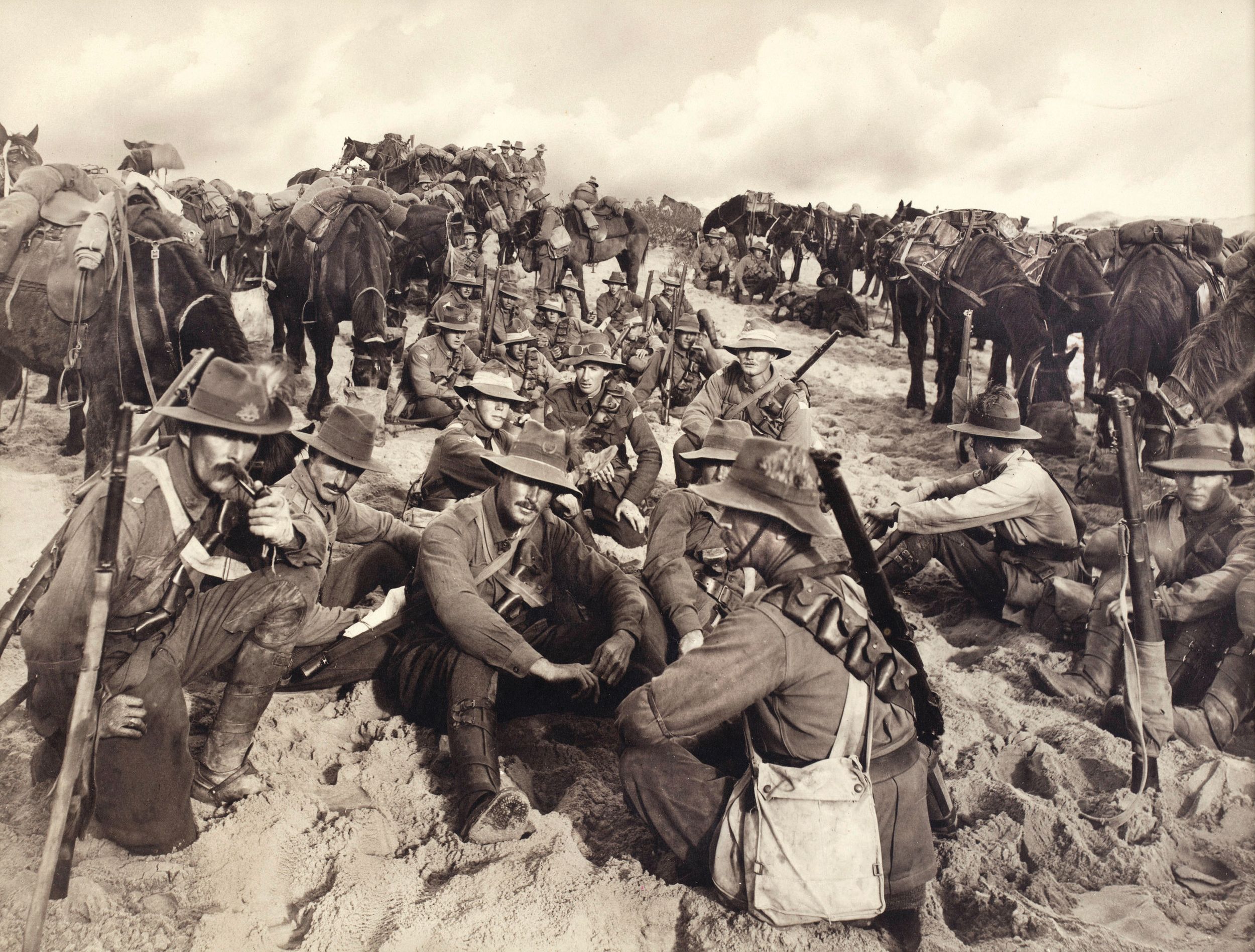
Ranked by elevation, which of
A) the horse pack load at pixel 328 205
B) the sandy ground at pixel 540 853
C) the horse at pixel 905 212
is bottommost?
the sandy ground at pixel 540 853

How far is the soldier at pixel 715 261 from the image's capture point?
1756cm

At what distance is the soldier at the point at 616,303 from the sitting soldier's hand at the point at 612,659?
29.7 ft

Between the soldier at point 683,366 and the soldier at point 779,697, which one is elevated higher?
the soldier at point 683,366

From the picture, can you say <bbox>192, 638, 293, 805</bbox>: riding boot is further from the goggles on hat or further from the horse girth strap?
the goggles on hat

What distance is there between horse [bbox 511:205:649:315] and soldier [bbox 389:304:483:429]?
22.9 ft

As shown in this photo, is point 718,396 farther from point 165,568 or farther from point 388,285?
point 165,568

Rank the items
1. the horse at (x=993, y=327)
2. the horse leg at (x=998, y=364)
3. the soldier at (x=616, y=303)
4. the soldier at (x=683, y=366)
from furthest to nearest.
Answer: the soldier at (x=616, y=303) → the soldier at (x=683, y=366) → the horse leg at (x=998, y=364) → the horse at (x=993, y=327)

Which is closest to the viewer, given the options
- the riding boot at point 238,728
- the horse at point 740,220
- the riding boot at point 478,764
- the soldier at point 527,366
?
the riding boot at point 478,764

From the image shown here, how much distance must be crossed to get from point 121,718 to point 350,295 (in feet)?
14.7

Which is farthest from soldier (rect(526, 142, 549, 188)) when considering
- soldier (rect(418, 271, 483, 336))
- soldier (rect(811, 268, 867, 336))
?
soldier (rect(418, 271, 483, 336))

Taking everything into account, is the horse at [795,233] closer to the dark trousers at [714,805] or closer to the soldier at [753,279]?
the soldier at [753,279]

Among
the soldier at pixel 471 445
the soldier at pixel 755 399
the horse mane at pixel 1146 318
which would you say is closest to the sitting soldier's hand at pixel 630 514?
the soldier at pixel 755 399

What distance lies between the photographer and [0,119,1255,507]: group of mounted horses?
10.0ft

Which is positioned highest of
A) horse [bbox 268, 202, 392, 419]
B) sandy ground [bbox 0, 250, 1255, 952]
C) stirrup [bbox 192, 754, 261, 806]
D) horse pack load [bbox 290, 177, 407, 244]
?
horse pack load [bbox 290, 177, 407, 244]
